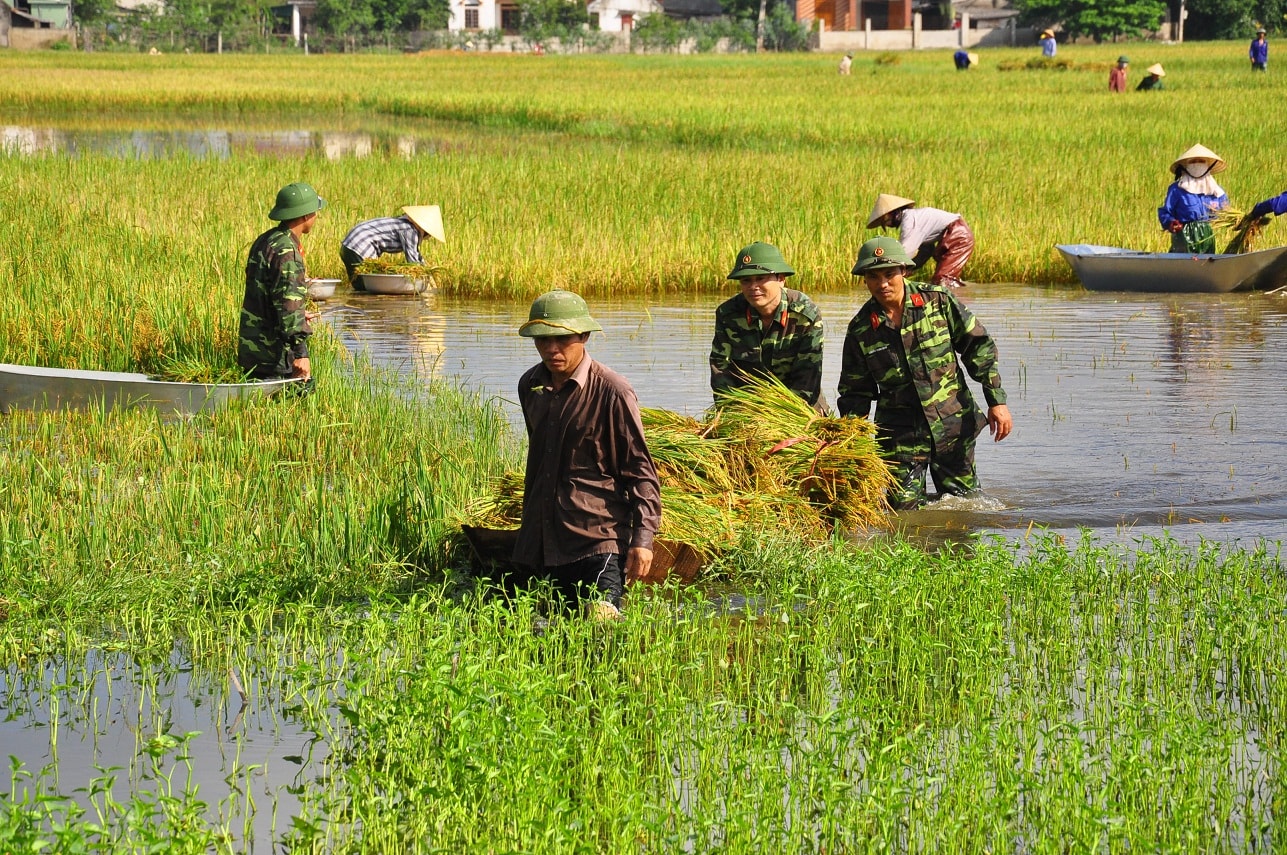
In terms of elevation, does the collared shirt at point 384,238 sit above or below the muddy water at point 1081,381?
above

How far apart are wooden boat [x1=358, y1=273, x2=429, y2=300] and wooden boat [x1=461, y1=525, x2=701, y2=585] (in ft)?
27.3

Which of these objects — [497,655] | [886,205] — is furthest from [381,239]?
[497,655]

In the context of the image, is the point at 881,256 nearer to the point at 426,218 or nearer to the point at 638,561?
the point at 638,561

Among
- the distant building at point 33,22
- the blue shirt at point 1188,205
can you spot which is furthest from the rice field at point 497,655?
the distant building at point 33,22

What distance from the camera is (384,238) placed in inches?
563

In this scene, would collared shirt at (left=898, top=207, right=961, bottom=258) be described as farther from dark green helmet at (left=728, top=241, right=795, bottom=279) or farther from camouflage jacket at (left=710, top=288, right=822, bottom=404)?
dark green helmet at (left=728, top=241, right=795, bottom=279)

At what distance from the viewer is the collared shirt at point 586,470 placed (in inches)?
215

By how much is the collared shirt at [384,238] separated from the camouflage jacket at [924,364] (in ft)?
24.3

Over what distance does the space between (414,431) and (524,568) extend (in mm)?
2658

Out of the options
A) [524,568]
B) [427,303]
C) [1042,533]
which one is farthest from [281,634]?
[427,303]

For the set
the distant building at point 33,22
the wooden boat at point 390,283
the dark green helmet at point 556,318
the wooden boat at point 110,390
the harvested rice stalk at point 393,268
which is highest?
the distant building at point 33,22

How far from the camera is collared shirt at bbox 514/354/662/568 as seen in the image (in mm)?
5465

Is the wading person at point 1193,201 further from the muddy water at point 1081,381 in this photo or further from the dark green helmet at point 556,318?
the dark green helmet at point 556,318

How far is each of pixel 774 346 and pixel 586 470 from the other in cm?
220
